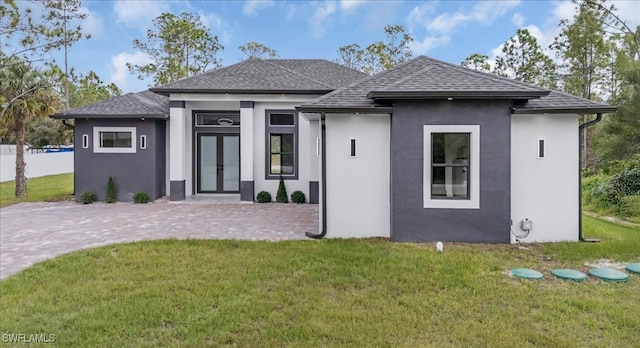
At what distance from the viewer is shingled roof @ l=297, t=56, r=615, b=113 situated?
744cm

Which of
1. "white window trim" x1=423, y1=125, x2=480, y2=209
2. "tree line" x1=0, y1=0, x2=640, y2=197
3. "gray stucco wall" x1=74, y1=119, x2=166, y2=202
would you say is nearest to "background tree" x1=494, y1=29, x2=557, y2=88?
"tree line" x1=0, y1=0, x2=640, y2=197

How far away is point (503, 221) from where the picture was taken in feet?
25.3

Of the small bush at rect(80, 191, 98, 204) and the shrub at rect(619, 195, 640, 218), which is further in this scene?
the small bush at rect(80, 191, 98, 204)

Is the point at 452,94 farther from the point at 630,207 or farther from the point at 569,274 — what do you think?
the point at 630,207

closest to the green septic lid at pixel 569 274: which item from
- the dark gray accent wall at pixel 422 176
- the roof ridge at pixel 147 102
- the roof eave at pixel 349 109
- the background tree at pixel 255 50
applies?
the dark gray accent wall at pixel 422 176

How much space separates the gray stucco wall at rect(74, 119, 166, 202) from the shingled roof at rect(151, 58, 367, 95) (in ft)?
6.24

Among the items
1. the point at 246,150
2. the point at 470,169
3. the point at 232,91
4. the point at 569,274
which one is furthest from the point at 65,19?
the point at 569,274

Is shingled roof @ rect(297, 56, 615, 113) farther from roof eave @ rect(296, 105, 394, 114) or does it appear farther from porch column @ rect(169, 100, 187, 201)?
porch column @ rect(169, 100, 187, 201)

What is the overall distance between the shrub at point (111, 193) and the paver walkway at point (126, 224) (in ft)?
1.13

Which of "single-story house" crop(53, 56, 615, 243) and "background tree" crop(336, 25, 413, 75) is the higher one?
"background tree" crop(336, 25, 413, 75)

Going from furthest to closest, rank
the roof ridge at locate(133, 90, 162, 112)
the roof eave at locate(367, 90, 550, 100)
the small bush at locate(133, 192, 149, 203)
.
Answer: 1. the roof ridge at locate(133, 90, 162, 112)
2. the small bush at locate(133, 192, 149, 203)
3. the roof eave at locate(367, 90, 550, 100)

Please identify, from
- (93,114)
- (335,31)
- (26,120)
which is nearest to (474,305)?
(93,114)

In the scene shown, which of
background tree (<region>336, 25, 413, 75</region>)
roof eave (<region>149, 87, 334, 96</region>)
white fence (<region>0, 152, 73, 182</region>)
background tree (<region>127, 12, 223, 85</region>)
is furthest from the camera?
background tree (<region>336, 25, 413, 75</region>)

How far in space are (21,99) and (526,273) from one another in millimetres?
17259
